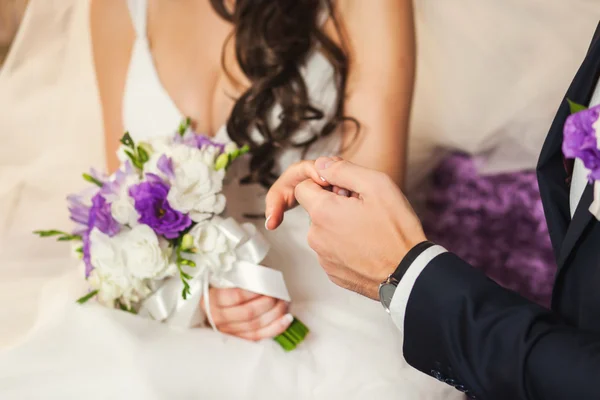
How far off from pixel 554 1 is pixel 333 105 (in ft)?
1.38

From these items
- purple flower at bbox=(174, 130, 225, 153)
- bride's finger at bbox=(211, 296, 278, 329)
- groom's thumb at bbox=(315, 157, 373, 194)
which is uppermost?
groom's thumb at bbox=(315, 157, 373, 194)

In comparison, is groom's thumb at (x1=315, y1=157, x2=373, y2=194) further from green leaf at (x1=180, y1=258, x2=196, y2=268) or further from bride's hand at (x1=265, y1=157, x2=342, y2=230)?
green leaf at (x1=180, y1=258, x2=196, y2=268)

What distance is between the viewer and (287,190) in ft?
2.23

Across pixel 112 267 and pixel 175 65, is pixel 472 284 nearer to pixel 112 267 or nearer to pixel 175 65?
pixel 112 267

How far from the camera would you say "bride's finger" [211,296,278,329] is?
0.90 meters

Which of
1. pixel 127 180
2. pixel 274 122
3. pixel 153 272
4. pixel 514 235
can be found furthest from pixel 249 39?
pixel 514 235

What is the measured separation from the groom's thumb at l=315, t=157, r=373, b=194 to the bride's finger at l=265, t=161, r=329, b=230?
0.02 m

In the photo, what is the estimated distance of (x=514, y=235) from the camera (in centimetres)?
107

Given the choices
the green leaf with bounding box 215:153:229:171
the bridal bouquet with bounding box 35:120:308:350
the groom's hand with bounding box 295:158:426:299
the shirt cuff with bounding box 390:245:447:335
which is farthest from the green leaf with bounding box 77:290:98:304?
the shirt cuff with bounding box 390:245:447:335

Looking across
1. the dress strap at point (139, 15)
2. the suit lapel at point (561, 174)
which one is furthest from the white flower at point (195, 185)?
the suit lapel at point (561, 174)

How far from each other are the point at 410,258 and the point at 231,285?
0.43 m

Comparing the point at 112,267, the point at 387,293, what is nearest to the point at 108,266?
the point at 112,267

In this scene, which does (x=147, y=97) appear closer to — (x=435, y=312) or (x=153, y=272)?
(x=153, y=272)

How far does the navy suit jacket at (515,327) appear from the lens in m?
0.45
